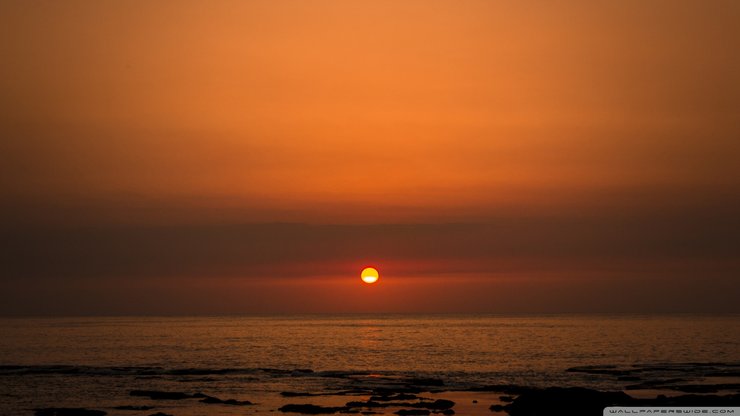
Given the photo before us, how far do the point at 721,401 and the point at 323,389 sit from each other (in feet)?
93.7

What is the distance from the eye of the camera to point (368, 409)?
51156mm

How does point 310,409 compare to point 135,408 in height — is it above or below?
above

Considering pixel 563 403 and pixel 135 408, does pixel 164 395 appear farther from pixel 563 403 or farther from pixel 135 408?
pixel 563 403

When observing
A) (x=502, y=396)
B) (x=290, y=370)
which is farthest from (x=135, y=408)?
(x=290, y=370)

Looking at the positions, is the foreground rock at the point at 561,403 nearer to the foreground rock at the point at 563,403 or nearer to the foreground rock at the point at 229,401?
the foreground rock at the point at 563,403

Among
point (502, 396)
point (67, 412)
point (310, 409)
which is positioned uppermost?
point (502, 396)

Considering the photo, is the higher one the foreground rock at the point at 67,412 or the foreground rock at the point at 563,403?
the foreground rock at the point at 563,403

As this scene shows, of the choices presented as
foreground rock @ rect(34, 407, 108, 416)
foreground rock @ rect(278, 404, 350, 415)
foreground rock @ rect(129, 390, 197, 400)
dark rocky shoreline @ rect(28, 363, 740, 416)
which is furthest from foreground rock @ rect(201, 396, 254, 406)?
foreground rock @ rect(34, 407, 108, 416)

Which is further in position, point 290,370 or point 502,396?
point 290,370

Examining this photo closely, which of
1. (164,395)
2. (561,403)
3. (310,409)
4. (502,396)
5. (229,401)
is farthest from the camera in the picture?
(164,395)

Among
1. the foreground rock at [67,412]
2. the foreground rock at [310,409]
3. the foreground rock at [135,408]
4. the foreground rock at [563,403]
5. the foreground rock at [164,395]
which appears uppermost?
the foreground rock at [563,403]

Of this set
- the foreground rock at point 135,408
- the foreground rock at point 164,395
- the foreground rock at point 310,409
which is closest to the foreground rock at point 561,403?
the foreground rock at point 310,409

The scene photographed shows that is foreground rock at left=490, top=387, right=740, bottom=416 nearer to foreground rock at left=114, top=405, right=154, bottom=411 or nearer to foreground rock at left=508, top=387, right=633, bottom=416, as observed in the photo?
foreground rock at left=508, top=387, right=633, bottom=416

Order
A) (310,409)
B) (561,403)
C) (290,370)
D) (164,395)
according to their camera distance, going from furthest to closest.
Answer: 1. (290,370)
2. (164,395)
3. (310,409)
4. (561,403)
